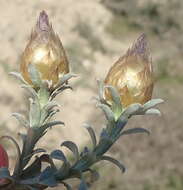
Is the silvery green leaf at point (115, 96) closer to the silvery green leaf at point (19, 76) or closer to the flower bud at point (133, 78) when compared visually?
the flower bud at point (133, 78)

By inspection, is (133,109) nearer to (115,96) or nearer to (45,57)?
(115,96)

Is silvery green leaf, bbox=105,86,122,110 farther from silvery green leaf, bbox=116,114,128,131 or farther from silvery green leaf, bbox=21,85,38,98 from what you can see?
silvery green leaf, bbox=21,85,38,98

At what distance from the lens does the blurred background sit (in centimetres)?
561

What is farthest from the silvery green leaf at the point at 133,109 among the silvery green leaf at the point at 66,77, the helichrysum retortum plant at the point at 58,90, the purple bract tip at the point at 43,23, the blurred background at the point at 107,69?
the blurred background at the point at 107,69

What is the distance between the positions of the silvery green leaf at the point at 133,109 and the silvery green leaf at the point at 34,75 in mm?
171

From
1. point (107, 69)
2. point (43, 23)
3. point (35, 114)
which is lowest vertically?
point (35, 114)

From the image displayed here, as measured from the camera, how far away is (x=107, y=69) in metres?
7.11

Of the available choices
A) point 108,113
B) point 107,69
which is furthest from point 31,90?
point 107,69

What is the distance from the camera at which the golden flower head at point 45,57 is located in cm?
124

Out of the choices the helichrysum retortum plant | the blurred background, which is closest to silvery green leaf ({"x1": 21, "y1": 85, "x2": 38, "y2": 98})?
the helichrysum retortum plant

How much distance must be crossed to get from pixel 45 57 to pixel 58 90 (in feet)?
0.25

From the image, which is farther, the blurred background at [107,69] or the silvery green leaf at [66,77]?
the blurred background at [107,69]

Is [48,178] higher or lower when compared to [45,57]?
lower

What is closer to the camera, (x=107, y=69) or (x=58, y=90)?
(x=58, y=90)
